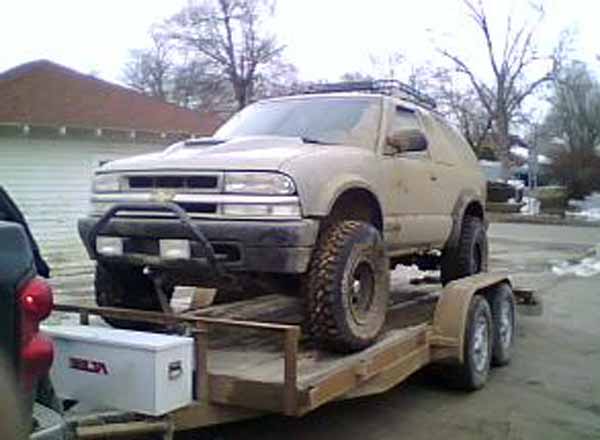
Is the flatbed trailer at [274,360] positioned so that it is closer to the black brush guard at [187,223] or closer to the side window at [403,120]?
the black brush guard at [187,223]

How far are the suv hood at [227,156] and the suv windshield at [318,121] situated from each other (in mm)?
491

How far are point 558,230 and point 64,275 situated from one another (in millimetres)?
22626

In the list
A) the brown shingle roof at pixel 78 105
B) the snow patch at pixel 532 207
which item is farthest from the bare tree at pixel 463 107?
the brown shingle roof at pixel 78 105

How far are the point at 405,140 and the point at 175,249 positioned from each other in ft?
7.51

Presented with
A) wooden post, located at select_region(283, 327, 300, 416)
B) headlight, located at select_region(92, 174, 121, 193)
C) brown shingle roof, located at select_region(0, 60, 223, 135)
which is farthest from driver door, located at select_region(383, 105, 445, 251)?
brown shingle roof, located at select_region(0, 60, 223, 135)

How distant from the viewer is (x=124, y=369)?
4.40m

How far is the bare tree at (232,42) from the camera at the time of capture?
48.3 metres

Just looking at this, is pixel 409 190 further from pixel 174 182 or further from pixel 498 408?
pixel 174 182

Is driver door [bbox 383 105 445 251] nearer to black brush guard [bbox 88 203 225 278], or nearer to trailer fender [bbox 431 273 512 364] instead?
trailer fender [bbox 431 273 512 364]

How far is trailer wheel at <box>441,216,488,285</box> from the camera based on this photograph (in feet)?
29.2

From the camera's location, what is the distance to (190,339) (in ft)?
15.3

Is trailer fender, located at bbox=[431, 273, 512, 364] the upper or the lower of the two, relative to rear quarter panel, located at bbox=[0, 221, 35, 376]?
lower

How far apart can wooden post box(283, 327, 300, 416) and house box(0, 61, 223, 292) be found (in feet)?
41.2

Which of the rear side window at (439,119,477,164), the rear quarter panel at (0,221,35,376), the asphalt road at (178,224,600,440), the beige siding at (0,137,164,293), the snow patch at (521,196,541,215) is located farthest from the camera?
the snow patch at (521,196,541,215)
